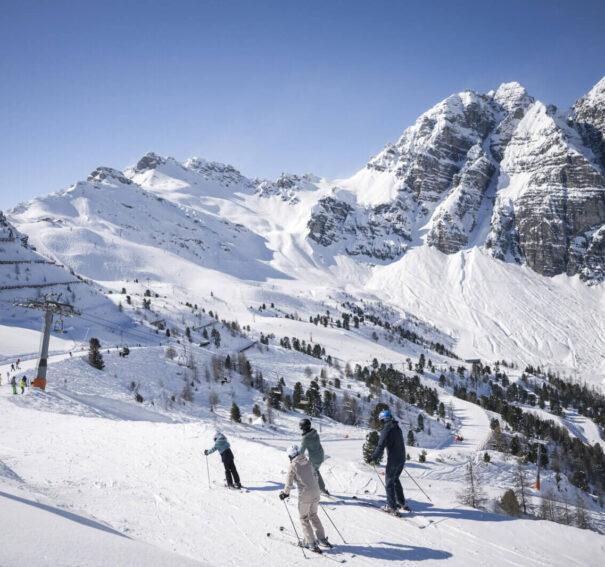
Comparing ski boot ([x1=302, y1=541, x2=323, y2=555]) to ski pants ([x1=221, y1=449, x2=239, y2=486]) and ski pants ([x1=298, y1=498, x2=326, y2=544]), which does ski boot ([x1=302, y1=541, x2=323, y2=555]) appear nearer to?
ski pants ([x1=298, y1=498, x2=326, y2=544])

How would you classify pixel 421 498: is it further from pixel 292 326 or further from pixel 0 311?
pixel 292 326

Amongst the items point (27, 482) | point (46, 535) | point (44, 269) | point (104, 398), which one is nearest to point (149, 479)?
point (27, 482)

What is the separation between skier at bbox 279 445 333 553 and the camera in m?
8.50

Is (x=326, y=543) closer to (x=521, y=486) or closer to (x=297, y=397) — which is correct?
(x=521, y=486)

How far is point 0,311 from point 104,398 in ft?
254

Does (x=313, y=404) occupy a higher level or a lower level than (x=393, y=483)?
lower

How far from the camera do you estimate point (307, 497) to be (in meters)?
8.48

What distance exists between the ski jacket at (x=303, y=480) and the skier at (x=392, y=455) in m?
2.16

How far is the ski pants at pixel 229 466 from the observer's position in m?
12.4

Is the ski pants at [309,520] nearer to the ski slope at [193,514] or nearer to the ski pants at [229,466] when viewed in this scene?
the ski slope at [193,514]

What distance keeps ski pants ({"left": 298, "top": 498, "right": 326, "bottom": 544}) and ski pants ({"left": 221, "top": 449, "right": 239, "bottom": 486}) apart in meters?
4.37

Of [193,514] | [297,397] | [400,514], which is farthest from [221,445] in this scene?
[297,397]

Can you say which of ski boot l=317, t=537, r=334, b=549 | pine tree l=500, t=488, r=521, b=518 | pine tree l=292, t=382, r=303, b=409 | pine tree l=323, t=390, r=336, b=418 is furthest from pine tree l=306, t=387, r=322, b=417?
ski boot l=317, t=537, r=334, b=549

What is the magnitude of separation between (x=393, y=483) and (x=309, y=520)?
323cm
